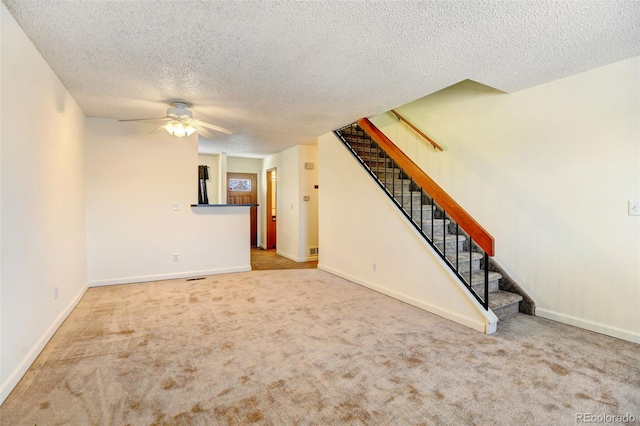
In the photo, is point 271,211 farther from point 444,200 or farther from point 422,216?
point 444,200

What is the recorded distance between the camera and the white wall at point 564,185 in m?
2.57

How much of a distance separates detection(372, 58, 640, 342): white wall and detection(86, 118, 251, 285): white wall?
377 cm

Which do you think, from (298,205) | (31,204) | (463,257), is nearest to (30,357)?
(31,204)

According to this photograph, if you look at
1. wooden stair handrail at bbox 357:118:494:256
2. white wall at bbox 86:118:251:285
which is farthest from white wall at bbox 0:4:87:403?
wooden stair handrail at bbox 357:118:494:256

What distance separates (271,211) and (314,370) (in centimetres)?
589

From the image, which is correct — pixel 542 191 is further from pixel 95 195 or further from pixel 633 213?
pixel 95 195

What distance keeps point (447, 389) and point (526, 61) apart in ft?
8.39

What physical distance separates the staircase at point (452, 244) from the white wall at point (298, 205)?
4.47ft

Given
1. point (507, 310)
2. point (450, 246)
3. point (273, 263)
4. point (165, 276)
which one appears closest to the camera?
point (507, 310)

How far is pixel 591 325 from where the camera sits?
275 cm

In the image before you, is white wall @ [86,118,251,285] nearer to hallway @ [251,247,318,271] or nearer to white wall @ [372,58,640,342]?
hallway @ [251,247,318,271]

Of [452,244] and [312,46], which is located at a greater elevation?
[312,46]

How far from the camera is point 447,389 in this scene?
189 centimetres

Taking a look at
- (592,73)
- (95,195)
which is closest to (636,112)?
(592,73)
